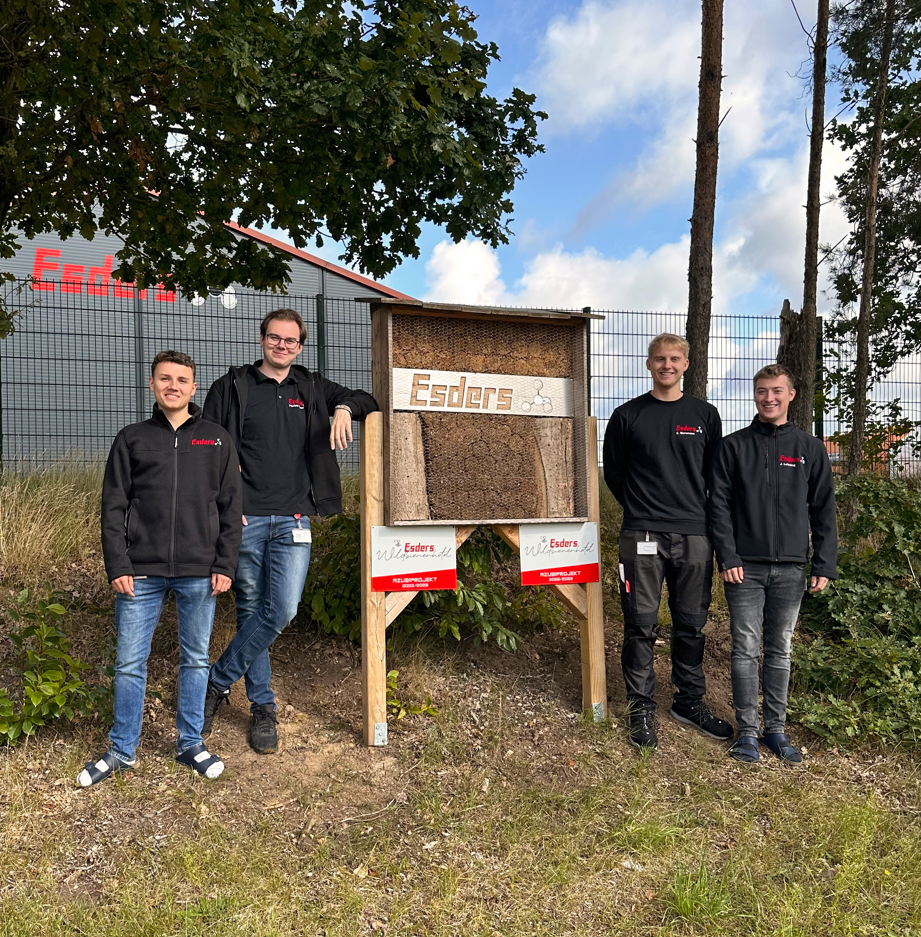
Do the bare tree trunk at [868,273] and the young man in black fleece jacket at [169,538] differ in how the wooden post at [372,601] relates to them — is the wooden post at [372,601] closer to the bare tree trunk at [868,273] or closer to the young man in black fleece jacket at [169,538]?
the young man in black fleece jacket at [169,538]

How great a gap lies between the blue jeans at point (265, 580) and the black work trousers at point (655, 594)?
1.73 meters

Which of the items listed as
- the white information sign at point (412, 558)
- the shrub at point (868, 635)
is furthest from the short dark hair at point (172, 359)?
the shrub at point (868, 635)

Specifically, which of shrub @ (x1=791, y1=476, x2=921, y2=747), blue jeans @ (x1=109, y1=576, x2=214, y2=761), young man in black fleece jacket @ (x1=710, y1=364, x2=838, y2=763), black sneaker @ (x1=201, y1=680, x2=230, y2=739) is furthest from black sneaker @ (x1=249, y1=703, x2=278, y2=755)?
shrub @ (x1=791, y1=476, x2=921, y2=747)

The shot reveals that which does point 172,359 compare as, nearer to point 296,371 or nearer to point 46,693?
point 296,371

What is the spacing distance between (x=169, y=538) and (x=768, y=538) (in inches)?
119

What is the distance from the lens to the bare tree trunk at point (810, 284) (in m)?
7.90

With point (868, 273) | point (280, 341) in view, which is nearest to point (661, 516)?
point (280, 341)

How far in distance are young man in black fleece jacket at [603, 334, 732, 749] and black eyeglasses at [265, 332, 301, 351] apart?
5.84 feet

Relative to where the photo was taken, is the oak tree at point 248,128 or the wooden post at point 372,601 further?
the oak tree at point 248,128

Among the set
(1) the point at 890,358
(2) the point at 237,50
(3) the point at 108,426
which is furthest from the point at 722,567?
(3) the point at 108,426

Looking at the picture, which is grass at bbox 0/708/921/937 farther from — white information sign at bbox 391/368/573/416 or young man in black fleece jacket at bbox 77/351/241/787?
white information sign at bbox 391/368/573/416

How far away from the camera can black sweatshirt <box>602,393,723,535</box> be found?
462cm

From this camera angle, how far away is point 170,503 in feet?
12.9

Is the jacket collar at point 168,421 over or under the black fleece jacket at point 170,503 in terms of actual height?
over
